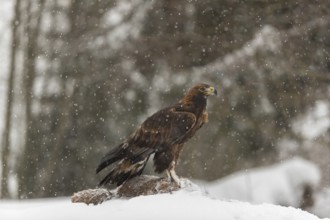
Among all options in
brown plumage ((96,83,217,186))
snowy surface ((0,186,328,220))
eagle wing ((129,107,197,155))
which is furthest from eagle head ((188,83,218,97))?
snowy surface ((0,186,328,220))

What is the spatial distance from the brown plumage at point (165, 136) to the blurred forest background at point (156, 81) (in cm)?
505

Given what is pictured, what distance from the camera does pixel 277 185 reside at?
10.4 m

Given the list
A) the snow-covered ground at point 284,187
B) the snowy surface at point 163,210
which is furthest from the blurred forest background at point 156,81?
the snowy surface at point 163,210

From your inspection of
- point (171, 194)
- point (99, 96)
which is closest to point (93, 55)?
point (99, 96)

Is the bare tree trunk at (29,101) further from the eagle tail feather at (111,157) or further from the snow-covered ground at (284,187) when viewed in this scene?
the eagle tail feather at (111,157)

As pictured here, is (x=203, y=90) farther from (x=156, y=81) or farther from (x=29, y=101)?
(x=29, y=101)

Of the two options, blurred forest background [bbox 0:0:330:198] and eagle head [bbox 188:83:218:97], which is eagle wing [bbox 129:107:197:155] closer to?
eagle head [bbox 188:83:218:97]

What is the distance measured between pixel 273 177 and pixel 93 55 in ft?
12.8

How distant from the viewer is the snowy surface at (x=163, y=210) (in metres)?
4.41

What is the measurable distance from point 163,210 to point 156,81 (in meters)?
7.57

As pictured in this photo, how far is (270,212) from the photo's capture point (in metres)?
4.58

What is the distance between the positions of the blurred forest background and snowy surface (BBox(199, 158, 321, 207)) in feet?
1.56

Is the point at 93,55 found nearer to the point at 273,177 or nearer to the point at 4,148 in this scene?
the point at 4,148

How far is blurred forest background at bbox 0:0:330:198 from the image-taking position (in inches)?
426
